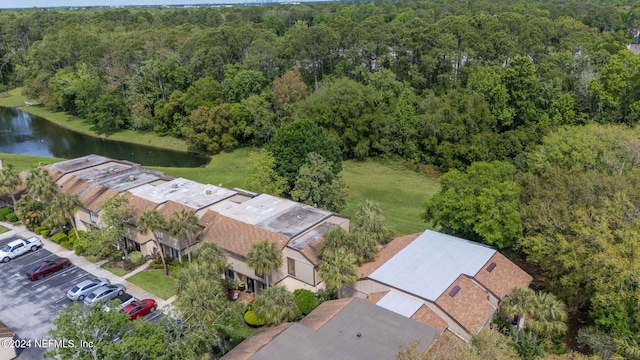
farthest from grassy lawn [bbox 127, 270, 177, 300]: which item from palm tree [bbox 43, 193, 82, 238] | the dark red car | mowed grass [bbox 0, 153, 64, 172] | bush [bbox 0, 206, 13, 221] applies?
mowed grass [bbox 0, 153, 64, 172]

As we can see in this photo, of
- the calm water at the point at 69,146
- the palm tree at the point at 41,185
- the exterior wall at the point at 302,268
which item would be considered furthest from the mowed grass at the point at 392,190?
the palm tree at the point at 41,185

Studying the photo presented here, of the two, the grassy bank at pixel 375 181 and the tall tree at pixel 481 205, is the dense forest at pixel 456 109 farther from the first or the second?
the grassy bank at pixel 375 181

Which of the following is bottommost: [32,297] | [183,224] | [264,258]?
[32,297]

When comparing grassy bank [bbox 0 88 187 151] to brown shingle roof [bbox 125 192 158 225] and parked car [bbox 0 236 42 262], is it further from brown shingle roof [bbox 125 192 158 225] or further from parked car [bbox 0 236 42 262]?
parked car [bbox 0 236 42 262]

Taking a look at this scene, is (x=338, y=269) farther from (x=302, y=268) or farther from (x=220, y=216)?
(x=220, y=216)

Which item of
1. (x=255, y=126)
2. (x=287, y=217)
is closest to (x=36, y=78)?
(x=255, y=126)

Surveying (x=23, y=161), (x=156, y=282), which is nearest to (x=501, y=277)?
(x=156, y=282)

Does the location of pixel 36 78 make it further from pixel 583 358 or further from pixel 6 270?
pixel 583 358
